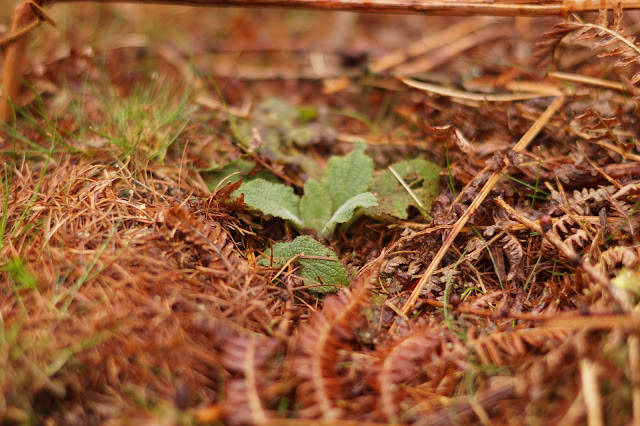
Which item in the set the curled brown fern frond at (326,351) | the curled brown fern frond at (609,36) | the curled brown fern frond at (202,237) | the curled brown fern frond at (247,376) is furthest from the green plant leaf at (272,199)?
the curled brown fern frond at (609,36)

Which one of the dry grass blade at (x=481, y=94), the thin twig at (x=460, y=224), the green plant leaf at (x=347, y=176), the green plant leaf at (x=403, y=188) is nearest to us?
the thin twig at (x=460, y=224)

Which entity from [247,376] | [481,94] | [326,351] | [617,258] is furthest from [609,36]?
[247,376]

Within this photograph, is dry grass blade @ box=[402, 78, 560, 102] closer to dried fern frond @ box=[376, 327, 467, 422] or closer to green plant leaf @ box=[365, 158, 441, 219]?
green plant leaf @ box=[365, 158, 441, 219]

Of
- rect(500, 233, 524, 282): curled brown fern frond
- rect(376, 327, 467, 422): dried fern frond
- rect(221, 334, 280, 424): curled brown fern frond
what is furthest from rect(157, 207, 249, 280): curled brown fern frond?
rect(500, 233, 524, 282): curled brown fern frond

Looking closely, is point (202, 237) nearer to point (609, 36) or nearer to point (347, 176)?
point (347, 176)

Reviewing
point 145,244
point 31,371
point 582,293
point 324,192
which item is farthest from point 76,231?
point 582,293

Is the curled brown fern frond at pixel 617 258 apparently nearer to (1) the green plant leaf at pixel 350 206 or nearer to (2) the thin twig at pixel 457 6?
(1) the green plant leaf at pixel 350 206
